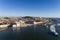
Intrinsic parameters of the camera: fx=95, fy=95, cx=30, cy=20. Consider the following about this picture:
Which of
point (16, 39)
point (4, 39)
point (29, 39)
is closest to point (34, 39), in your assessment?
point (29, 39)

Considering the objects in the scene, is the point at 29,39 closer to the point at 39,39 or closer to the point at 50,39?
the point at 39,39

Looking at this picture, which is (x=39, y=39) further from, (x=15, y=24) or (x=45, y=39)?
(x=15, y=24)

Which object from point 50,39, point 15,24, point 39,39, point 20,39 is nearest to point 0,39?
point 20,39

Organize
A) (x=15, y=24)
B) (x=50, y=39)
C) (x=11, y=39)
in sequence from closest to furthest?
(x=50, y=39), (x=11, y=39), (x=15, y=24)

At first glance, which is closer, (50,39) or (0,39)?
(50,39)

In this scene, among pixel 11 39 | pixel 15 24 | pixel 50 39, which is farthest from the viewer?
pixel 15 24

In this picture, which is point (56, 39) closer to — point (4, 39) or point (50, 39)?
point (50, 39)

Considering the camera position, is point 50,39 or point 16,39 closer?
point 50,39

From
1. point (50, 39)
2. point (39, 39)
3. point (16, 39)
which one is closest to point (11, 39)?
point (16, 39)
